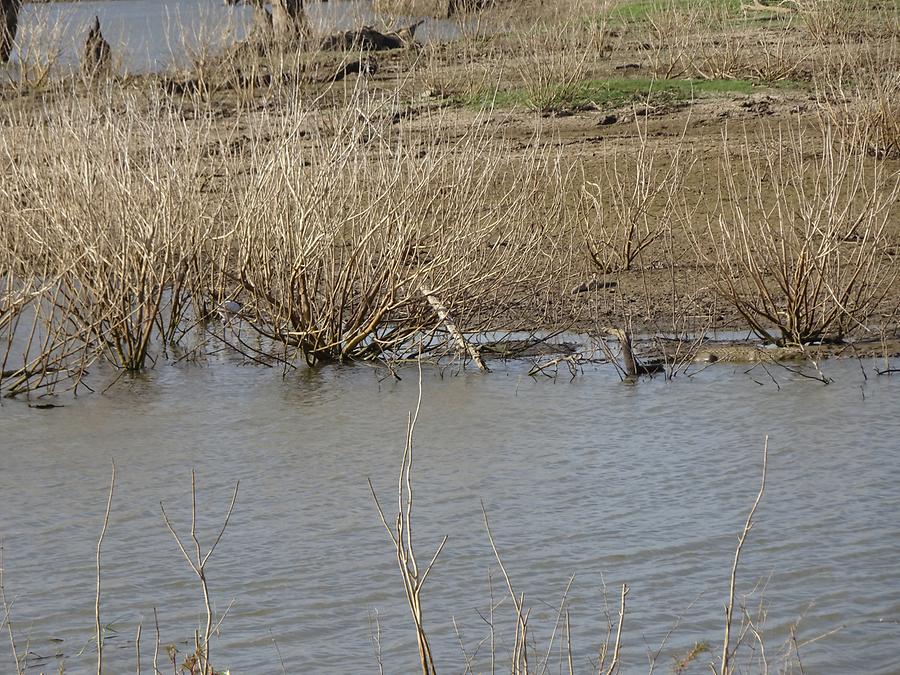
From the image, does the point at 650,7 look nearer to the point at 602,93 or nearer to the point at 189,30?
the point at 602,93

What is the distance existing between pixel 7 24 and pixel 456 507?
16010 mm

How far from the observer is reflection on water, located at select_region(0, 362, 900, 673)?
453 centimetres

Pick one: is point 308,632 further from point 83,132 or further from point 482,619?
point 83,132

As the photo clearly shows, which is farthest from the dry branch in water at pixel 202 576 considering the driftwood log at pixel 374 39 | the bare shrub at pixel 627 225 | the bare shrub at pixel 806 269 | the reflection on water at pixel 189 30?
the driftwood log at pixel 374 39

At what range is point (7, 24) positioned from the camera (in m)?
19.6

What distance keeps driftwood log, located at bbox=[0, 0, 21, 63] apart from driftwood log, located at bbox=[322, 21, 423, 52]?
3.99m

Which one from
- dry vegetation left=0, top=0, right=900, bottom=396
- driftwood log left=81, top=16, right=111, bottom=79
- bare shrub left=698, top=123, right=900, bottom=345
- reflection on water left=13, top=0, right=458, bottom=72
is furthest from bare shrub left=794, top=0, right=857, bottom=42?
driftwood log left=81, top=16, right=111, bottom=79

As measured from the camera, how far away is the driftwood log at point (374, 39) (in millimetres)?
17844

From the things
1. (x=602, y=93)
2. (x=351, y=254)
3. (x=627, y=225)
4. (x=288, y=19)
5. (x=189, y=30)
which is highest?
(x=288, y=19)

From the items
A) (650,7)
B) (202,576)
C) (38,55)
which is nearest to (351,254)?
(202,576)

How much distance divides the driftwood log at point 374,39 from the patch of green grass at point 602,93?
3.14 m

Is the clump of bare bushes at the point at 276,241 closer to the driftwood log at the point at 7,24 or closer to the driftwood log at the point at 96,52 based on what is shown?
the driftwood log at the point at 96,52

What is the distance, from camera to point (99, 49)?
18.3 metres

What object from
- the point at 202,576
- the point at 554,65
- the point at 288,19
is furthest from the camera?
the point at 288,19
